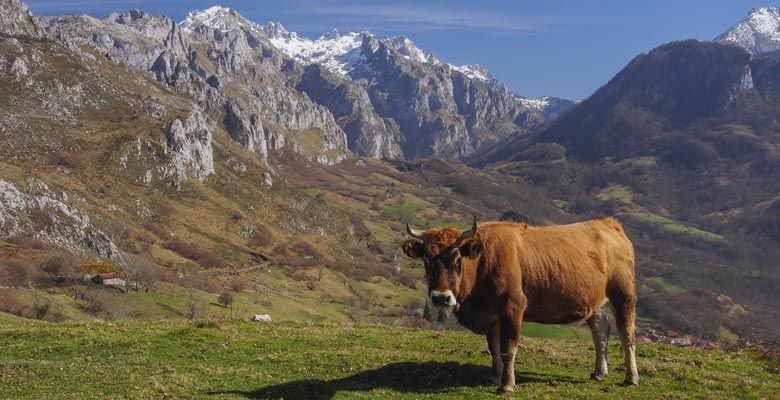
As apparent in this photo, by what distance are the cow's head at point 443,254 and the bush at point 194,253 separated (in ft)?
441

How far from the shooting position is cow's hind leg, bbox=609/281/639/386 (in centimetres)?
1803

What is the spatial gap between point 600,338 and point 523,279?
383 cm

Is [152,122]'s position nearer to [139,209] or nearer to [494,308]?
[139,209]

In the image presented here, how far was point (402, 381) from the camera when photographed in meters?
17.9

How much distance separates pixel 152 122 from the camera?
196750 mm

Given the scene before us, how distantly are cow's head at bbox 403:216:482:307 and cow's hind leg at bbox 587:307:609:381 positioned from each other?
5471 mm

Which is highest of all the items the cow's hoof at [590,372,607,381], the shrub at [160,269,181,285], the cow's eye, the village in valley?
the cow's eye

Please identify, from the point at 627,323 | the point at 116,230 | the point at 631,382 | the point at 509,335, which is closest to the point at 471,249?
the point at 509,335

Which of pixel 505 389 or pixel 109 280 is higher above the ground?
pixel 505 389

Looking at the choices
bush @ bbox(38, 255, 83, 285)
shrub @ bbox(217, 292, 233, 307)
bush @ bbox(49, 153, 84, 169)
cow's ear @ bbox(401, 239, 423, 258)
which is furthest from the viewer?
bush @ bbox(49, 153, 84, 169)

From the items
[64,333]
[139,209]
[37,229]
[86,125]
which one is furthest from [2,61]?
[64,333]

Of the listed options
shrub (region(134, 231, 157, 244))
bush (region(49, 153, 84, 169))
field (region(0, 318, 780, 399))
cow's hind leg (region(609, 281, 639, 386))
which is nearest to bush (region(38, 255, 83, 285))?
shrub (region(134, 231, 157, 244))

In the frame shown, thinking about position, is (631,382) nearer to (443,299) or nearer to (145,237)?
(443,299)

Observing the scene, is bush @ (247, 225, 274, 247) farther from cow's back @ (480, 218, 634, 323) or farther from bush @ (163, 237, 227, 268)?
cow's back @ (480, 218, 634, 323)
